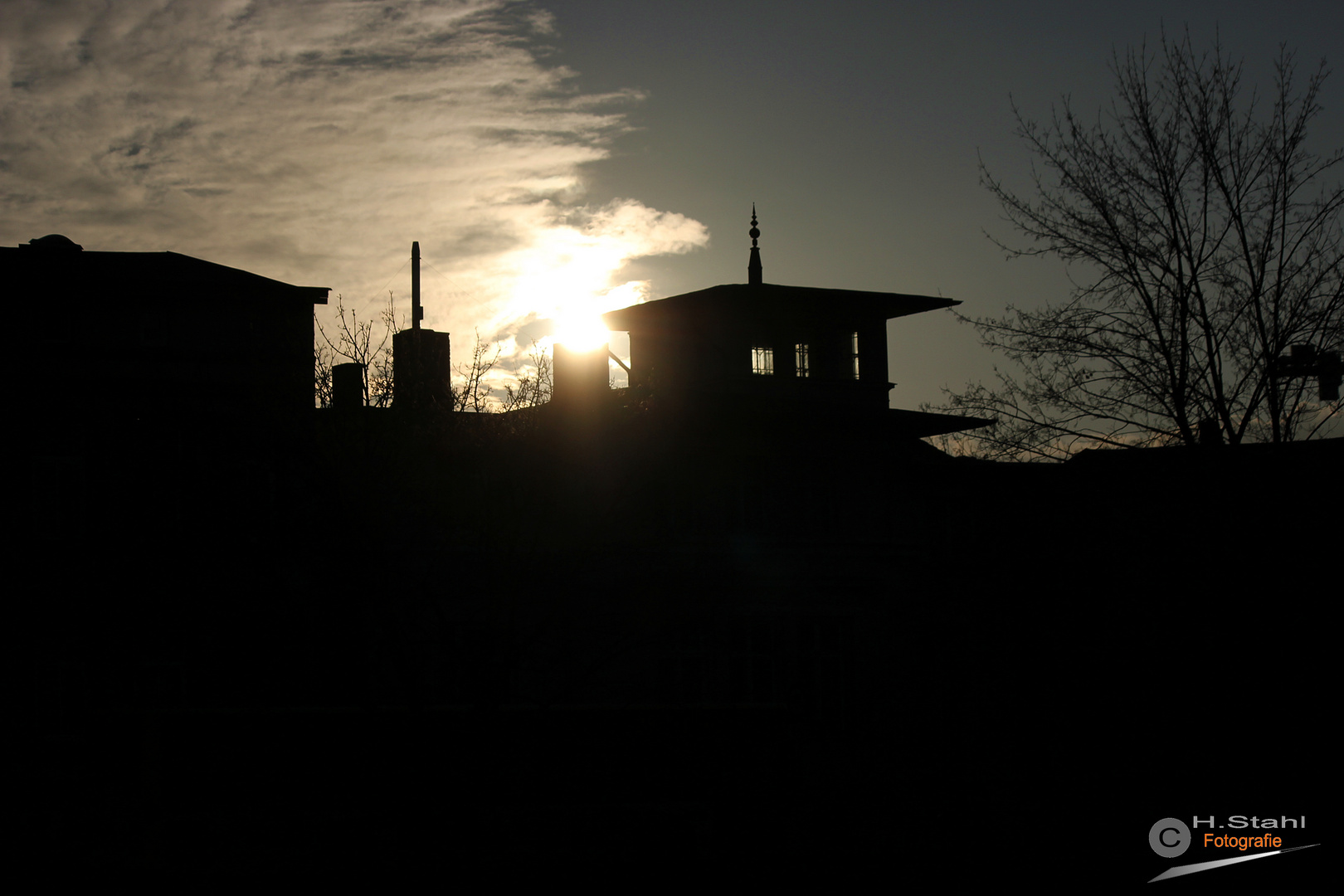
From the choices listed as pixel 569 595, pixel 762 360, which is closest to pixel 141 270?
pixel 569 595

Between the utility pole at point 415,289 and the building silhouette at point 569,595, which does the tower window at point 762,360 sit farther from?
the utility pole at point 415,289

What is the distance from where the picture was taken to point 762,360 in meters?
32.2

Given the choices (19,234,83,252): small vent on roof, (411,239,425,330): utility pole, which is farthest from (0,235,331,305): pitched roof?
(411,239,425,330): utility pole

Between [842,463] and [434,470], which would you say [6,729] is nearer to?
[434,470]

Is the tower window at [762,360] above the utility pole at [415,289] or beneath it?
beneath

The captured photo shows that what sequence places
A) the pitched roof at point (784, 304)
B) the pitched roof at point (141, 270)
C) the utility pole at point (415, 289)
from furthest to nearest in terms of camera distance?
1. the utility pole at point (415, 289)
2. the pitched roof at point (784, 304)
3. the pitched roof at point (141, 270)

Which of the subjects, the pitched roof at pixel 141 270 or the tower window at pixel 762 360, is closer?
the pitched roof at pixel 141 270

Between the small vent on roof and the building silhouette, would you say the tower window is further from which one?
the small vent on roof

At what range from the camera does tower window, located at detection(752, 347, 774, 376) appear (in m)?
32.1

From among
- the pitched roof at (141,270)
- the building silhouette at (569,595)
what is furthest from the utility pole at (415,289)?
the pitched roof at (141,270)

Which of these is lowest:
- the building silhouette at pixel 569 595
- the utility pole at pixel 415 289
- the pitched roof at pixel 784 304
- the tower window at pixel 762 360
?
the building silhouette at pixel 569 595

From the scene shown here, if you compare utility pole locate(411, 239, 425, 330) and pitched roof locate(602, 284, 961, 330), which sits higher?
utility pole locate(411, 239, 425, 330)

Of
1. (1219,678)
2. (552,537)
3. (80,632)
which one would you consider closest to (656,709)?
(552,537)

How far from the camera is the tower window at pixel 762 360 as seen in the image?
3209cm
